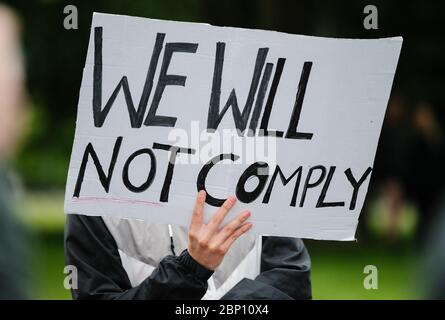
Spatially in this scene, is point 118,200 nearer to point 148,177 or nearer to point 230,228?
point 148,177

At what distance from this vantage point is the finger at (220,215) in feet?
10.7

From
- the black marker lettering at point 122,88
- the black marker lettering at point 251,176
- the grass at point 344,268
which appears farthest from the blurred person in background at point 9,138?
the grass at point 344,268

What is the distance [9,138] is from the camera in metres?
1.95

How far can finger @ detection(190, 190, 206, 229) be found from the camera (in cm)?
328

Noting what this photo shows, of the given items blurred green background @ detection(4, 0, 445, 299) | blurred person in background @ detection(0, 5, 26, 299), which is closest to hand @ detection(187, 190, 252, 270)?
blurred person in background @ detection(0, 5, 26, 299)

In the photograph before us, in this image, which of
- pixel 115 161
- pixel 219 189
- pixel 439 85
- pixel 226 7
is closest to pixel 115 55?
pixel 115 161

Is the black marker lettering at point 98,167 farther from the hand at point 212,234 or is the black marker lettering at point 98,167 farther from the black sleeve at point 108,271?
the hand at point 212,234

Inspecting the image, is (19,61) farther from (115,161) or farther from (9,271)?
(115,161)

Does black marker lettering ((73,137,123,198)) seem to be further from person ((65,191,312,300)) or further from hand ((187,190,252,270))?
hand ((187,190,252,270))

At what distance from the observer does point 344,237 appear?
3514 millimetres

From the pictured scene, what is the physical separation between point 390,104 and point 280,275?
31.7 ft

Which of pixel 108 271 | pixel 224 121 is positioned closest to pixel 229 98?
pixel 224 121

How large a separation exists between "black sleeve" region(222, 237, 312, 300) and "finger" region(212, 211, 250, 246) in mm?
170
